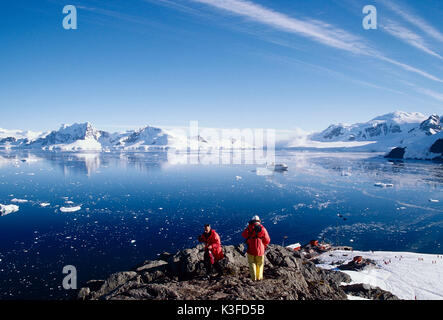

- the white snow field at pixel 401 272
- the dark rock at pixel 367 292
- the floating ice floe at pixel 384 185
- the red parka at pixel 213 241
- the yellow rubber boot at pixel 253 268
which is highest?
the red parka at pixel 213 241

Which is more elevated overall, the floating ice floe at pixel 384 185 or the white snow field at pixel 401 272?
the floating ice floe at pixel 384 185

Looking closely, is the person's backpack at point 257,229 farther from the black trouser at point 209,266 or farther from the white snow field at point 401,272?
the white snow field at point 401,272

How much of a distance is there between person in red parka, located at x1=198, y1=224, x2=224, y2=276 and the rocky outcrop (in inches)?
7.3

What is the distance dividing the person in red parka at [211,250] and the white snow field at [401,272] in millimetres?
6513

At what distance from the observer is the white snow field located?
32.1 ft

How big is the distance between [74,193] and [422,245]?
99.6 feet

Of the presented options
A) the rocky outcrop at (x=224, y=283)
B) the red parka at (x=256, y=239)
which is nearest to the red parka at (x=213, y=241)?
the rocky outcrop at (x=224, y=283)

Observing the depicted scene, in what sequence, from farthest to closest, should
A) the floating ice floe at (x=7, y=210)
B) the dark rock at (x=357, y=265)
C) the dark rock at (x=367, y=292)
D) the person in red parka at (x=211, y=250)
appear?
the floating ice floe at (x=7, y=210) → the dark rock at (x=357, y=265) → the dark rock at (x=367, y=292) → the person in red parka at (x=211, y=250)

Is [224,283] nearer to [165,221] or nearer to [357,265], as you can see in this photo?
Result: [357,265]

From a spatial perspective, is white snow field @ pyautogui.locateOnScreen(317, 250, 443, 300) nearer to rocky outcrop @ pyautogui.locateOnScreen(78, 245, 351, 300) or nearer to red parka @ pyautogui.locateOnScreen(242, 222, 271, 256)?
rocky outcrop @ pyautogui.locateOnScreen(78, 245, 351, 300)

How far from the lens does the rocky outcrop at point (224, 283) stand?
18.8 ft

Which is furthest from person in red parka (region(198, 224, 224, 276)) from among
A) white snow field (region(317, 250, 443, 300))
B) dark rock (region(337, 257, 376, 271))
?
dark rock (region(337, 257, 376, 271))

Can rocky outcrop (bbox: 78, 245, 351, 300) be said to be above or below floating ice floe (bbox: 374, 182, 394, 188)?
above

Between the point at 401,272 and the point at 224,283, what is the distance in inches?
374
